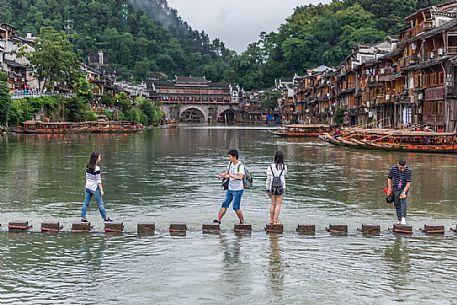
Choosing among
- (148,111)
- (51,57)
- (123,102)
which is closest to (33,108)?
(51,57)

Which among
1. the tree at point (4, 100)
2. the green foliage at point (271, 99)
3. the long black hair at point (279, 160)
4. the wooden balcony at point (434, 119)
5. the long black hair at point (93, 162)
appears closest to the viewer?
the long black hair at point (279, 160)

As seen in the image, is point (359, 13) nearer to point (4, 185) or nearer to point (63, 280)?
point (4, 185)

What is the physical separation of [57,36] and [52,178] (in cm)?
7617

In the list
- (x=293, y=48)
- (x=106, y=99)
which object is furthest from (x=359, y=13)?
(x=106, y=99)

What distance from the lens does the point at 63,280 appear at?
1229 cm

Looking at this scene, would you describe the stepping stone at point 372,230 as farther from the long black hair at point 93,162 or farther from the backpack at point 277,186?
the long black hair at point 93,162

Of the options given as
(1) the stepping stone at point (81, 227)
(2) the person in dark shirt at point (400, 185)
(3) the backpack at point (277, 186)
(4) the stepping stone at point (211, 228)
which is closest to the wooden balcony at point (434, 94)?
(2) the person in dark shirt at point (400, 185)

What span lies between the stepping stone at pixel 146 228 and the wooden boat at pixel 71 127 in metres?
72.6

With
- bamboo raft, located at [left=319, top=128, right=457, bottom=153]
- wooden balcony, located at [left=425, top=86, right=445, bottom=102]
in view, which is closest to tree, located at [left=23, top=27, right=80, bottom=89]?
bamboo raft, located at [left=319, top=128, right=457, bottom=153]

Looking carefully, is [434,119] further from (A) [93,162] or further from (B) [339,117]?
(A) [93,162]

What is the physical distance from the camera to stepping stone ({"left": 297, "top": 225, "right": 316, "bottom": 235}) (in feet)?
55.6

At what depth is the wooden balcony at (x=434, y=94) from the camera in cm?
5722

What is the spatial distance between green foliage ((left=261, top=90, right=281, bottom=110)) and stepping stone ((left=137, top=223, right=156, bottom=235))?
565ft

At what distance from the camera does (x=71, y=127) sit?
94.9 m
